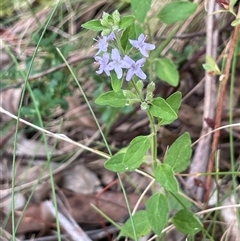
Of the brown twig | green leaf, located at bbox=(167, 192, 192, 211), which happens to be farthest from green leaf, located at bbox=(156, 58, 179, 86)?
green leaf, located at bbox=(167, 192, 192, 211)

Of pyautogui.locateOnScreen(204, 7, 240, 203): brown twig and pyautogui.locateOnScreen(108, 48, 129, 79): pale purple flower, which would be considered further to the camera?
pyautogui.locateOnScreen(204, 7, 240, 203): brown twig

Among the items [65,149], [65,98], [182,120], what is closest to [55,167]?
[65,149]

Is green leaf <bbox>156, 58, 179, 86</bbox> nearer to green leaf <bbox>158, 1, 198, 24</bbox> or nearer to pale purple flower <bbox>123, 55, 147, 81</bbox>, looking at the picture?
green leaf <bbox>158, 1, 198, 24</bbox>

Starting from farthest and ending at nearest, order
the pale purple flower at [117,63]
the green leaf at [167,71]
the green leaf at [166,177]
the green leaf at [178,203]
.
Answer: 1. the green leaf at [167,71]
2. the green leaf at [178,203]
3. the green leaf at [166,177]
4. the pale purple flower at [117,63]

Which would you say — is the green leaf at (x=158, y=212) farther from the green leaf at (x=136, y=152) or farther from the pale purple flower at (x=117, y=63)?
the pale purple flower at (x=117, y=63)

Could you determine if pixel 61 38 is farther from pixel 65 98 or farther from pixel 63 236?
pixel 63 236

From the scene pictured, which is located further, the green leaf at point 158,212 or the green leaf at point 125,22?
the green leaf at point 158,212

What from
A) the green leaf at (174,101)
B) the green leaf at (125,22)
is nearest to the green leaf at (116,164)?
the green leaf at (174,101)
